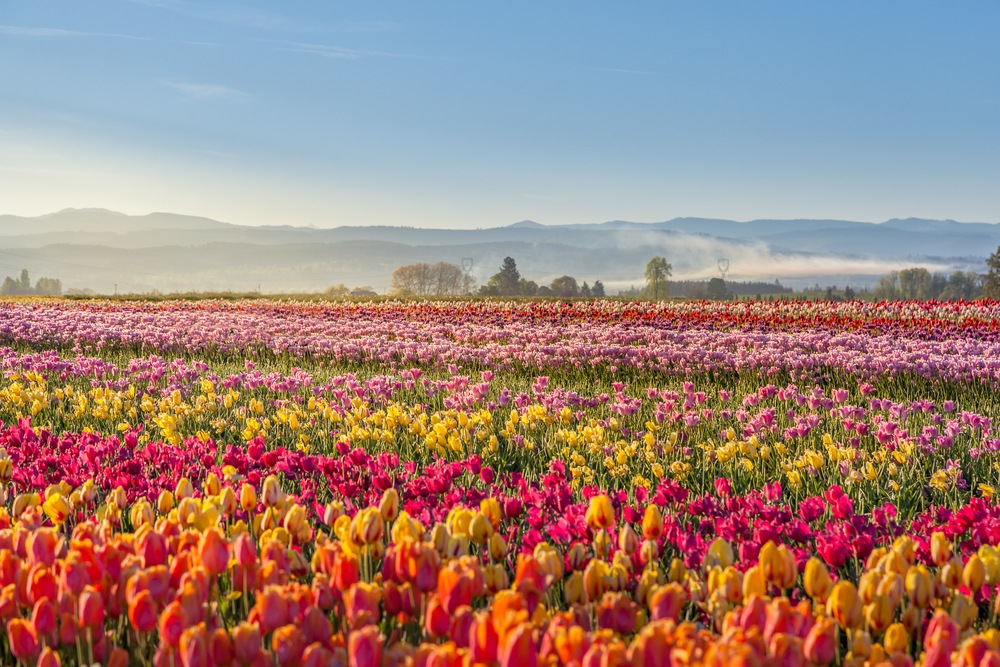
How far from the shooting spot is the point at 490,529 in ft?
8.49

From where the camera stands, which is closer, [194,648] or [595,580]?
[194,648]

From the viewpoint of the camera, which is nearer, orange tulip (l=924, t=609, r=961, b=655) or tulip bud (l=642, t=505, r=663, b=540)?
orange tulip (l=924, t=609, r=961, b=655)

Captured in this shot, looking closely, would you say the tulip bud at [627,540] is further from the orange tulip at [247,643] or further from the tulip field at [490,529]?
the orange tulip at [247,643]

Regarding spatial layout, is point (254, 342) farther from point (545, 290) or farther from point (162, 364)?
point (545, 290)

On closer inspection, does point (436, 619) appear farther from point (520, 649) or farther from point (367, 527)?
point (367, 527)

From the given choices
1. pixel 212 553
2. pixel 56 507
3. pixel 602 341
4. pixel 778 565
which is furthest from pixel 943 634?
pixel 602 341

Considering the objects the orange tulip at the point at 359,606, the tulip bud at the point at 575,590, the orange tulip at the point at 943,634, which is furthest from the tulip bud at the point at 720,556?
the orange tulip at the point at 359,606

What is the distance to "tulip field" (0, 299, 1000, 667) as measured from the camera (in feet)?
6.45

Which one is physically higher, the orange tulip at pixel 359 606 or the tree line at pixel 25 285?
the tree line at pixel 25 285

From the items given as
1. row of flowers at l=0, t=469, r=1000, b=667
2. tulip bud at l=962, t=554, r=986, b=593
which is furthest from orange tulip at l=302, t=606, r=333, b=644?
tulip bud at l=962, t=554, r=986, b=593

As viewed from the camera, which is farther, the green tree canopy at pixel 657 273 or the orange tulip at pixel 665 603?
the green tree canopy at pixel 657 273

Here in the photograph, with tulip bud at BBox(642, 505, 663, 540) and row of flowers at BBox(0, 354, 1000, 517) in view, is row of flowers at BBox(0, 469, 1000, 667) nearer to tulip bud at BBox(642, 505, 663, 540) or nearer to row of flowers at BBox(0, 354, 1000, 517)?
tulip bud at BBox(642, 505, 663, 540)

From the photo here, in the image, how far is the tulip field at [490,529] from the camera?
6.45 feet

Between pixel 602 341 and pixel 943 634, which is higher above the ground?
pixel 943 634
